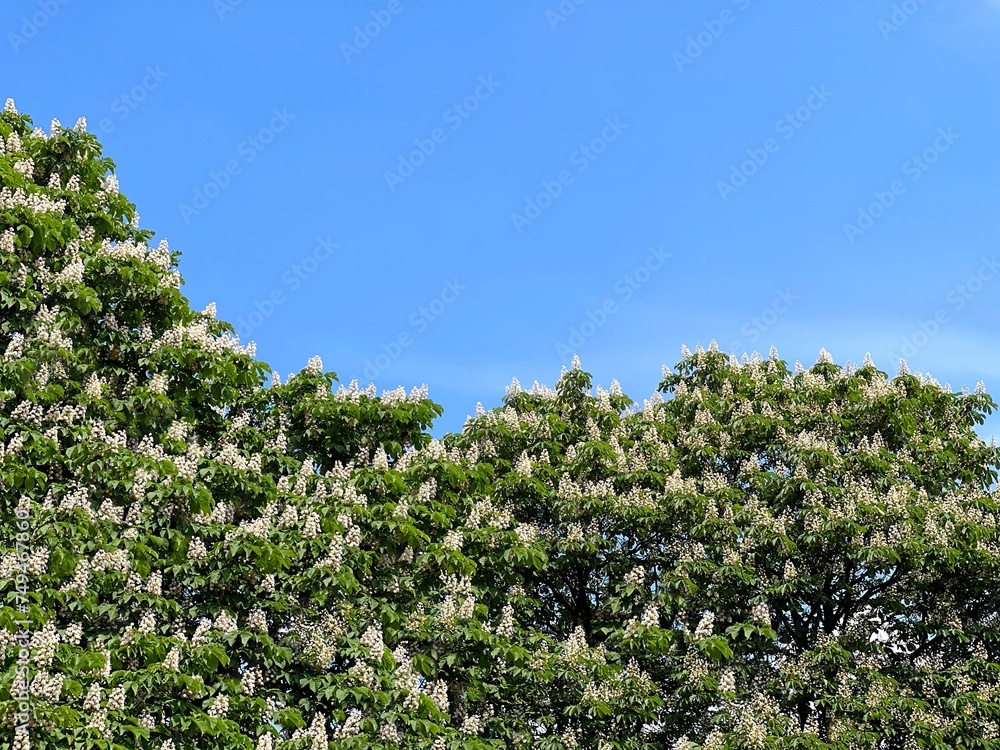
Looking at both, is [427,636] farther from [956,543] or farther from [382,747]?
[956,543]

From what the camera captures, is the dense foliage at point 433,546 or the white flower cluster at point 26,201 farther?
the white flower cluster at point 26,201

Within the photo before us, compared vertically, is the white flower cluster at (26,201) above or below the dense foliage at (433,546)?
above

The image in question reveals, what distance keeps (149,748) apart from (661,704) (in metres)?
6.05

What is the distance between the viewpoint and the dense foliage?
11070 mm

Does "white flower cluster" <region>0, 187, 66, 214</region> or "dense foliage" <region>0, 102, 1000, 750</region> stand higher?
"white flower cluster" <region>0, 187, 66, 214</region>

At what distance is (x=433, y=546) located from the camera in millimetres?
13562

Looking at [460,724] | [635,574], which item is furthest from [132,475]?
[635,574]

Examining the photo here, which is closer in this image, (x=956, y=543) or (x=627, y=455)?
(x=956, y=543)

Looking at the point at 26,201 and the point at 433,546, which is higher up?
the point at 26,201

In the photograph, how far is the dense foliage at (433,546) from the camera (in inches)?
436

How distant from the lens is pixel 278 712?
11.6m

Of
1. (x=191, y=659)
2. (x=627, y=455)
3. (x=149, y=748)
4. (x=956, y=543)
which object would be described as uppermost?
(x=627, y=455)

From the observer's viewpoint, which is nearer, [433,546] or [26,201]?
[26,201]

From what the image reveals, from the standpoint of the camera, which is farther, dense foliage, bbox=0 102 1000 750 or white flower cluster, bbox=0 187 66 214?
white flower cluster, bbox=0 187 66 214
